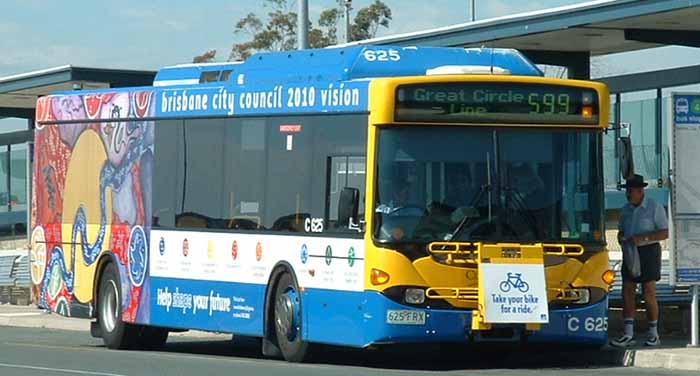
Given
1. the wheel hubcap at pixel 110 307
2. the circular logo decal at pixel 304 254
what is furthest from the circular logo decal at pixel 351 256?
the wheel hubcap at pixel 110 307

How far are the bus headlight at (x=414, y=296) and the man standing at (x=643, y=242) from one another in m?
2.83

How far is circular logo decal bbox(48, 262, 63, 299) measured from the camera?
22797 millimetres

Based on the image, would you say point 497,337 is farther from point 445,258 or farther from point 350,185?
point 350,185

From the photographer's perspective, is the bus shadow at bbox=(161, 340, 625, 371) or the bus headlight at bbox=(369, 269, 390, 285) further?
the bus shadow at bbox=(161, 340, 625, 371)

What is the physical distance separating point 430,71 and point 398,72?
43 centimetres

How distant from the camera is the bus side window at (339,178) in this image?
55.0 ft

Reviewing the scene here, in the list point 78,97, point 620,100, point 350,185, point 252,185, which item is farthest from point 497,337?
point 620,100

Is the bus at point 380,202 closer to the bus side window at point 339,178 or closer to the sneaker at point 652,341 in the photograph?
the bus side window at point 339,178

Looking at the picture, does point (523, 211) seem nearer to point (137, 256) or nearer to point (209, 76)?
point (209, 76)

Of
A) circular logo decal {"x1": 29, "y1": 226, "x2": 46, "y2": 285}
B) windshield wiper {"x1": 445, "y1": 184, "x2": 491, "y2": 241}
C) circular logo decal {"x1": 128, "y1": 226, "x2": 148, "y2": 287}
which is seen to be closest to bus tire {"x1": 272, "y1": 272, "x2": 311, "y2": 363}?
windshield wiper {"x1": 445, "y1": 184, "x2": 491, "y2": 241}

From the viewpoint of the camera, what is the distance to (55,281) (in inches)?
902

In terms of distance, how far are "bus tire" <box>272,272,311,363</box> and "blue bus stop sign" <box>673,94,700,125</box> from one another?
14.2ft

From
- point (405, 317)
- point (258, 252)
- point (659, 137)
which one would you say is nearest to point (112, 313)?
point (258, 252)

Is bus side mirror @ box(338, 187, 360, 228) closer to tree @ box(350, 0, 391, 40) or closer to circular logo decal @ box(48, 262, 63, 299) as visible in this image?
circular logo decal @ box(48, 262, 63, 299)
